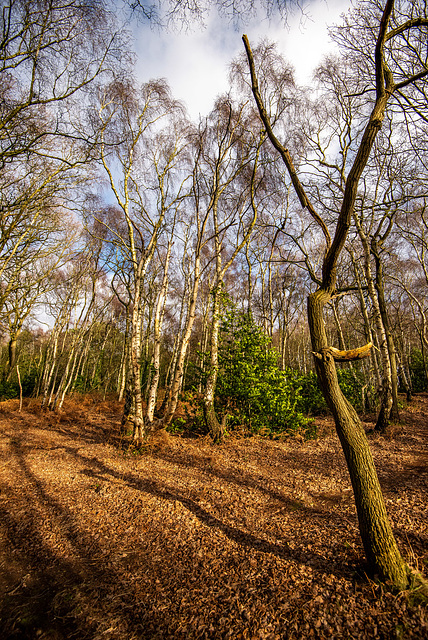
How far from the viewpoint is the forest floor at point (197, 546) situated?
2.23m

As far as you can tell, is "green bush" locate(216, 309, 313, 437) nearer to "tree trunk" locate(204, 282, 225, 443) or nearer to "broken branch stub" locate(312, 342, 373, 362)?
"tree trunk" locate(204, 282, 225, 443)

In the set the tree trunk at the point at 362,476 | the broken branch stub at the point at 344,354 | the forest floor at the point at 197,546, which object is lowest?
the forest floor at the point at 197,546

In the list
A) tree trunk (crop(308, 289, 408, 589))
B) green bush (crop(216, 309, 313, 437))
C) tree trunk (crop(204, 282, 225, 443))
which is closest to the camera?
tree trunk (crop(308, 289, 408, 589))

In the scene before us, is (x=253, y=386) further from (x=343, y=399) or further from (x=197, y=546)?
(x=343, y=399)

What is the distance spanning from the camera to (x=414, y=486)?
439 centimetres

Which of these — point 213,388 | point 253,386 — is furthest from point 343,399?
point 253,386

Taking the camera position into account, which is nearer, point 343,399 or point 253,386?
point 343,399

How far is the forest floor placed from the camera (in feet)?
7.32

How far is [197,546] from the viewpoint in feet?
10.9

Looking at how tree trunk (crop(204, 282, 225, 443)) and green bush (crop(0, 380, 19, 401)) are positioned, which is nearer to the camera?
tree trunk (crop(204, 282, 225, 443))

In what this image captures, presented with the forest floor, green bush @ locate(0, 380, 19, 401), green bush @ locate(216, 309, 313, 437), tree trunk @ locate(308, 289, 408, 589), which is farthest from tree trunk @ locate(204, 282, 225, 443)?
green bush @ locate(0, 380, 19, 401)

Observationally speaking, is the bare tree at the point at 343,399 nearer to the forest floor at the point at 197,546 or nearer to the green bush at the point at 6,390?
the forest floor at the point at 197,546

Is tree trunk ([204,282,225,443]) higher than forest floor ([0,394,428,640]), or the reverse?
tree trunk ([204,282,225,443])

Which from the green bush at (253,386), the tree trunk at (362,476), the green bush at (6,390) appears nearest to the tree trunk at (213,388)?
the green bush at (253,386)
